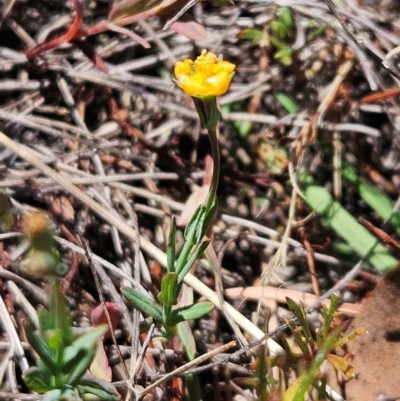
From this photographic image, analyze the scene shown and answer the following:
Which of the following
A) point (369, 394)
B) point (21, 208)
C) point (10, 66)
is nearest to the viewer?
point (369, 394)

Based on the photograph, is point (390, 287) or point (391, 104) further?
point (391, 104)

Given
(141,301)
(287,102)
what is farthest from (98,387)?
(287,102)

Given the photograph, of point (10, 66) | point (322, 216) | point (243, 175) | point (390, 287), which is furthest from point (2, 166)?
point (390, 287)

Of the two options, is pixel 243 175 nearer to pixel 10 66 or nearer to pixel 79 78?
pixel 79 78

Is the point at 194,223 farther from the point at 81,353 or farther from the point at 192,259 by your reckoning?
the point at 81,353

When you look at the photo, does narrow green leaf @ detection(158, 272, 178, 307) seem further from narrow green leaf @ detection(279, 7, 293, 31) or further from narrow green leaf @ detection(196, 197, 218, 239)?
narrow green leaf @ detection(279, 7, 293, 31)

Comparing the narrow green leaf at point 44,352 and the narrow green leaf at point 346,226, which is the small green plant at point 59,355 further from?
the narrow green leaf at point 346,226
